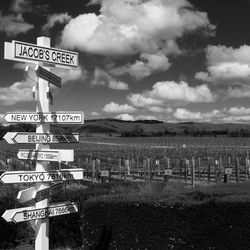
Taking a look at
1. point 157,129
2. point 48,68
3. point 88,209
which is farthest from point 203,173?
point 157,129

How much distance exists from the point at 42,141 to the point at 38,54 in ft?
3.66

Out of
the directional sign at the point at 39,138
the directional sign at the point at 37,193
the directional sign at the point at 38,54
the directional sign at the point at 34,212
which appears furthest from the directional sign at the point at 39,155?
the directional sign at the point at 38,54

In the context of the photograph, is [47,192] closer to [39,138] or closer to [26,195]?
[26,195]

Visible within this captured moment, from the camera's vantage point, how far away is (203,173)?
29.9 meters

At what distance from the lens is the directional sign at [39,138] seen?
581 centimetres

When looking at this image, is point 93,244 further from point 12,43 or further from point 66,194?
point 12,43

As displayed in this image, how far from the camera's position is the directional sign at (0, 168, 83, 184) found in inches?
221

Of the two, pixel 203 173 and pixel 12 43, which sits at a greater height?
pixel 12 43

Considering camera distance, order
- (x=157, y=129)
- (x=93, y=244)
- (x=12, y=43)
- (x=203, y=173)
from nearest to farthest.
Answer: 1. (x=12, y=43)
2. (x=93, y=244)
3. (x=203, y=173)
4. (x=157, y=129)

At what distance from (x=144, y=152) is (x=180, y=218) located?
35.5 meters

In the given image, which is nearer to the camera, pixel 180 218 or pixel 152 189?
pixel 180 218

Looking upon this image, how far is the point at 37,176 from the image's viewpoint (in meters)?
5.83

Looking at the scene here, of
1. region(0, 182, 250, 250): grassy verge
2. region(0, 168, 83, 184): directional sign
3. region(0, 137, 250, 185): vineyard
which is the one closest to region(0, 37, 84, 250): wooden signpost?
region(0, 168, 83, 184): directional sign

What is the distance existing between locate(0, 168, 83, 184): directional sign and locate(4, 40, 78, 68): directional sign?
1.40m
